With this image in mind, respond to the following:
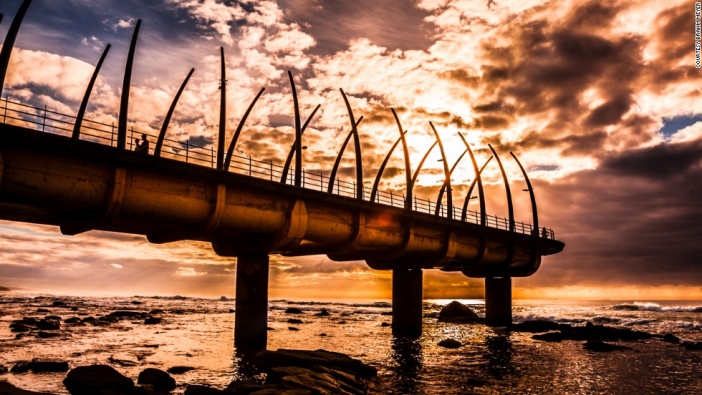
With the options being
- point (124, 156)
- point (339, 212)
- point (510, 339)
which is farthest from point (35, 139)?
point (510, 339)

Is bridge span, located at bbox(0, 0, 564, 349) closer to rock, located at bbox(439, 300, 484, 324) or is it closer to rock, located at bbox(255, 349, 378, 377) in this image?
rock, located at bbox(255, 349, 378, 377)

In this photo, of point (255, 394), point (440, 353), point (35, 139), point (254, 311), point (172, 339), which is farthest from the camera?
point (172, 339)

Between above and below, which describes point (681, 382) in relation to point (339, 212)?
below

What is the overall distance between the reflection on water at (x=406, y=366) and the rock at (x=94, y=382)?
8.34 m

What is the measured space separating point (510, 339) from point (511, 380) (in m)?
16.6

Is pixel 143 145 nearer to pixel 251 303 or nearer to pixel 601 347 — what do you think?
pixel 251 303

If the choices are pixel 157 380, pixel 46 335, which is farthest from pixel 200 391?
pixel 46 335

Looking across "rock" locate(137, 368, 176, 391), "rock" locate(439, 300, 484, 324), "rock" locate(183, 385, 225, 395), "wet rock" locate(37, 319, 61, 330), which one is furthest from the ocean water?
"rock" locate(439, 300, 484, 324)

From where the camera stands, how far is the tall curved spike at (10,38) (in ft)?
55.4

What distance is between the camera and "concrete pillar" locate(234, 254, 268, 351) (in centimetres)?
2455

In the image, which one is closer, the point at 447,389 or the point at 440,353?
the point at 447,389

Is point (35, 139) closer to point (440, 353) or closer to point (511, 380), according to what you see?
point (511, 380)

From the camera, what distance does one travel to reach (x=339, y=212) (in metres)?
27.3

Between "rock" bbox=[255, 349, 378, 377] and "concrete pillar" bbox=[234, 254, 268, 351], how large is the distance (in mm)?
5824
